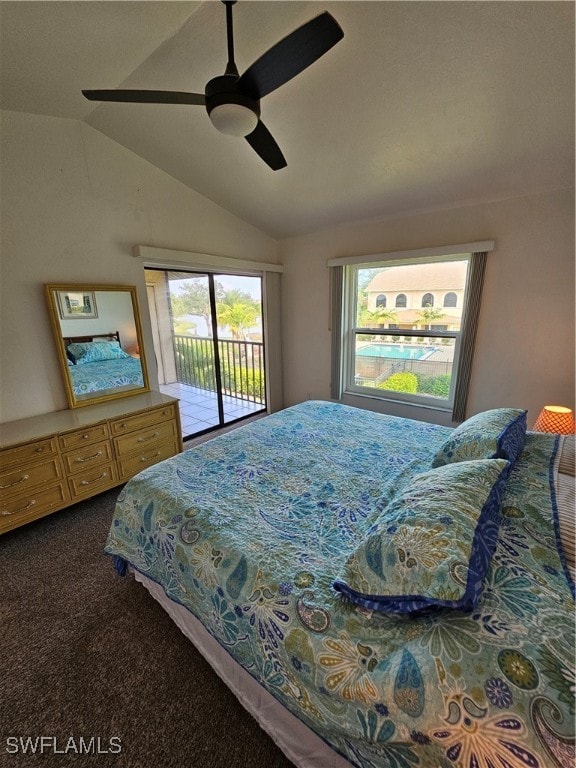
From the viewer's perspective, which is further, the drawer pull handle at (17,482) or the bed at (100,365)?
the bed at (100,365)

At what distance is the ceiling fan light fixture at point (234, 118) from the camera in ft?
3.96

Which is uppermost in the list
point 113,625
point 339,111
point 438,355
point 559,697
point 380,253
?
point 339,111

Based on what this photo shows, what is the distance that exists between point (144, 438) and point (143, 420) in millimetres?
159

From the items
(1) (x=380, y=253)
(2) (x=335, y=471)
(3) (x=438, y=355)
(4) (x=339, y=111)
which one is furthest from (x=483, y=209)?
(2) (x=335, y=471)

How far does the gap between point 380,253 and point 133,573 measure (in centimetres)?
332

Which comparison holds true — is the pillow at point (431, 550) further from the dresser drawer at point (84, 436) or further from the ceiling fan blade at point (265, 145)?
the dresser drawer at point (84, 436)

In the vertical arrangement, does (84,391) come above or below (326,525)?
above

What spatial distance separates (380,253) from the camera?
10.3ft

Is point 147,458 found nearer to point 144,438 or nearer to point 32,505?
point 144,438

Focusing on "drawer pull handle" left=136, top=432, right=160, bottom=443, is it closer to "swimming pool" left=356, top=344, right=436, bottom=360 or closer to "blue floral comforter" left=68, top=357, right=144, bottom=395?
"blue floral comforter" left=68, top=357, right=144, bottom=395

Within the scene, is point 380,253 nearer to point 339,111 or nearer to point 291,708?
point 339,111

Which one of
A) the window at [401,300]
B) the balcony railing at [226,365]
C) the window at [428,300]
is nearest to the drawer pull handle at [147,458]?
the balcony railing at [226,365]

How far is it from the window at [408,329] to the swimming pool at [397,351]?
0.01m

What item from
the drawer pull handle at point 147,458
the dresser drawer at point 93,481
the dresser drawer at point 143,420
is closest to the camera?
the dresser drawer at point 93,481
